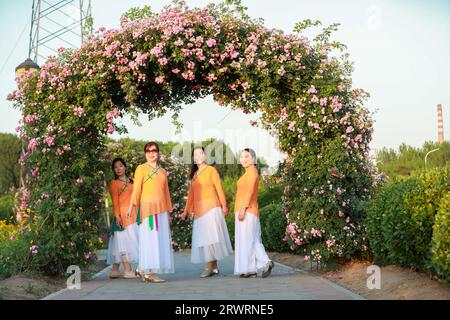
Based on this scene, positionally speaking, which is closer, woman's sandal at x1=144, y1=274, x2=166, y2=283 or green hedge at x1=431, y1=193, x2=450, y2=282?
green hedge at x1=431, y1=193, x2=450, y2=282

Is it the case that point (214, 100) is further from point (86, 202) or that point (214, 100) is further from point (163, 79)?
point (86, 202)

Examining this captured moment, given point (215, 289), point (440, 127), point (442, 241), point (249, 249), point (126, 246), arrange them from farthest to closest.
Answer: point (440, 127), point (126, 246), point (249, 249), point (215, 289), point (442, 241)

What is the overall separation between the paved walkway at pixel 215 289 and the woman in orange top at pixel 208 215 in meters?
0.44

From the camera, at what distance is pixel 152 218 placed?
1084 centimetres

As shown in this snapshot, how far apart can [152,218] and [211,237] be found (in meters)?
1.29

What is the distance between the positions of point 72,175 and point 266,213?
1108 cm

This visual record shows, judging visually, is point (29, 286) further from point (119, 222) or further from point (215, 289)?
point (119, 222)

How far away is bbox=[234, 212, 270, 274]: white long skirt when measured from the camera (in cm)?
1134

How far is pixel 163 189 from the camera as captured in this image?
1099 centimetres

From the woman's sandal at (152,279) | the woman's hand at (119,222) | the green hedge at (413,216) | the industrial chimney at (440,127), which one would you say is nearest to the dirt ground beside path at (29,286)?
the woman's hand at (119,222)

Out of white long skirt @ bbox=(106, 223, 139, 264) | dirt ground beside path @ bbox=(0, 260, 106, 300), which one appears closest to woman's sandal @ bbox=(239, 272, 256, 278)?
white long skirt @ bbox=(106, 223, 139, 264)

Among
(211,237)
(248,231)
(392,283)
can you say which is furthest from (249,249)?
(392,283)

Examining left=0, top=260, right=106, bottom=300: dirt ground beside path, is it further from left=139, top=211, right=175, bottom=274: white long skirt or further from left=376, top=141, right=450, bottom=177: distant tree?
left=376, top=141, right=450, bottom=177: distant tree

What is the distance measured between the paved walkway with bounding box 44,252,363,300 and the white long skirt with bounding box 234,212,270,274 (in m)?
0.23
